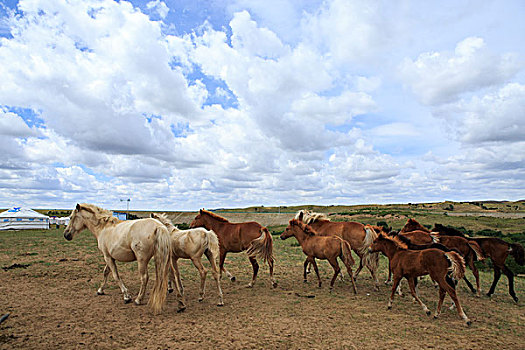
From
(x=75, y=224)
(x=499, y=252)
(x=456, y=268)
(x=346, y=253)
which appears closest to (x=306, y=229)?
(x=346, y=253)

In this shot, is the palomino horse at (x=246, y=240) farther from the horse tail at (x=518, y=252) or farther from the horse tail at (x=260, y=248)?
the horse tail at (x=518, y=252)

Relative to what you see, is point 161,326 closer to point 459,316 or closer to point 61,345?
point 61,345

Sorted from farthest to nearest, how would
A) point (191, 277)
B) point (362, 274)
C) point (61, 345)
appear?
point (362, 274)
point (191, 277)
point (61, 345)

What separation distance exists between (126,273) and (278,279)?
221 inches

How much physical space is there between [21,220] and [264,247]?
139ft


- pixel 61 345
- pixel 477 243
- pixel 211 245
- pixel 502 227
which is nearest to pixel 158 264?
pixel 211 245

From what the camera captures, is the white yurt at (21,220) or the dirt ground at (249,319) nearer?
the dirt ground at (249,319)

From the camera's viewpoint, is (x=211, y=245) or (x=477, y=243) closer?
(x=211, y=245)

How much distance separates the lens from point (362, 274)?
11.9m

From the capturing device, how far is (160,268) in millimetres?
7109

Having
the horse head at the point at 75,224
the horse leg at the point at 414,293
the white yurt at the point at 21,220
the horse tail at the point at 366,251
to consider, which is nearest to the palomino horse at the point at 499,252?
the horse tail at the point at 366,251

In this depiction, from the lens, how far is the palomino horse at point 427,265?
6.71 m

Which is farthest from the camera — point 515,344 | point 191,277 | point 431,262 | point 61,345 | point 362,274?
point 362,274

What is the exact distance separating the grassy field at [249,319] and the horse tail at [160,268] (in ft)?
0.99
